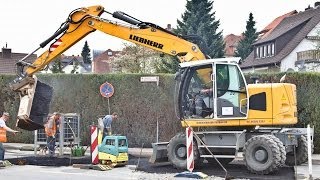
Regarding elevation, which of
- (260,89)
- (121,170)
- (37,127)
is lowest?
(121,170)

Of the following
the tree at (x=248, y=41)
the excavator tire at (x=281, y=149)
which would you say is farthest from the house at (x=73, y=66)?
the excavator tire at (x=281, y=149)

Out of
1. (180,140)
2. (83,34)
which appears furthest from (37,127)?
(180,140)

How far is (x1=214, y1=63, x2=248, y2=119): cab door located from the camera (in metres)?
14.5

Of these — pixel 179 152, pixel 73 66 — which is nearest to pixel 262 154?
pixel 179 152

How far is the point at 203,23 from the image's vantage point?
42594 millimetres

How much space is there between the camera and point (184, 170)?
14586mm

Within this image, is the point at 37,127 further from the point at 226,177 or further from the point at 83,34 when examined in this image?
the point at 226,177

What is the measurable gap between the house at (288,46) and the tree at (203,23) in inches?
230

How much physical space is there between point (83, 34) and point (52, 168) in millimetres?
4336

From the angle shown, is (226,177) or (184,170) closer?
(226,177)

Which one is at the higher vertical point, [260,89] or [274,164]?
[260,89]

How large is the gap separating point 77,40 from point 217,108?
5.24 m

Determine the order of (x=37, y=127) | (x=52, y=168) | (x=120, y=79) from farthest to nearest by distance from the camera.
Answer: (x=120, y=79) < (x=37, y=127) < (x=52, y=168)

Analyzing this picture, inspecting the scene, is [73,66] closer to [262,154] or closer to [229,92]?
[229,92]
